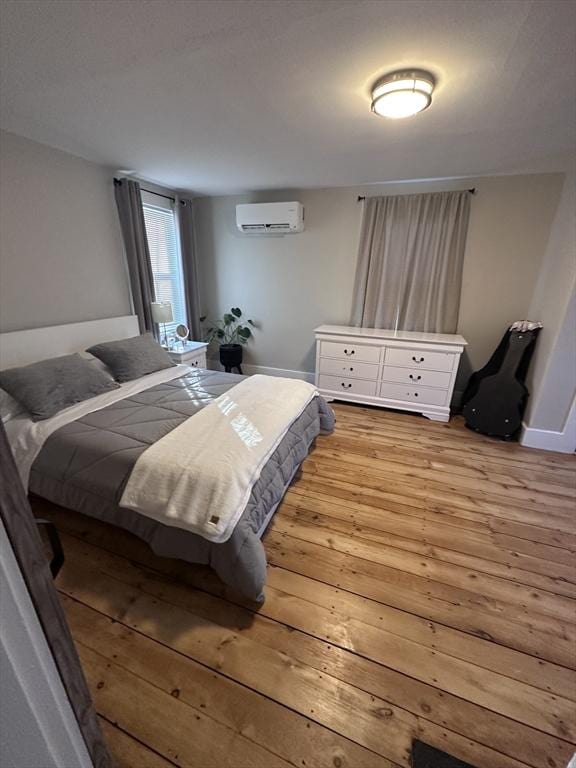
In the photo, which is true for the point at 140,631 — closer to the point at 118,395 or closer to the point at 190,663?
the point at 190,663

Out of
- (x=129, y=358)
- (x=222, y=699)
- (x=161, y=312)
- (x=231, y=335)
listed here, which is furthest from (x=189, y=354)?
(x=222, y=699)

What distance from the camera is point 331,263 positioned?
3686mm

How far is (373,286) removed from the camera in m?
3.56

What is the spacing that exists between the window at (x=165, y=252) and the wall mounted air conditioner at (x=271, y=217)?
2.78ft

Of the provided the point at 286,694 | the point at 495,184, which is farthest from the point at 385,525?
the point at 495,184

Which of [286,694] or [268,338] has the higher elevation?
[268,338]

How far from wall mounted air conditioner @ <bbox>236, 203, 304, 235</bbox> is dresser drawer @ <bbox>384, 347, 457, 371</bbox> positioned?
1788 mm

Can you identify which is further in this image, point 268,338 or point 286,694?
point 268,338

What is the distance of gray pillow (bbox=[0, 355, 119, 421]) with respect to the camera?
75.2 inches

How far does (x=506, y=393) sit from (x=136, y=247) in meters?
3.79

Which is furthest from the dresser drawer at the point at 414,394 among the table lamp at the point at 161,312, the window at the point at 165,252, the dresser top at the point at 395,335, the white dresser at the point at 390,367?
the window at the point at 165,252

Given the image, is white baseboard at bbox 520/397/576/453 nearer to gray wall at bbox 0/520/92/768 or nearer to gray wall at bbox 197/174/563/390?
gray wall at bbox 197/174/563/390

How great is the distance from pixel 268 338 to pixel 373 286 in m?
1.50

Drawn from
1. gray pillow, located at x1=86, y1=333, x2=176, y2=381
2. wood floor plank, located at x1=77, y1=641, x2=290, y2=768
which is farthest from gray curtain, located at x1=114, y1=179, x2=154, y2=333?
wood floor plank, located at x1=77, y1=641, x2=290, y2=768
